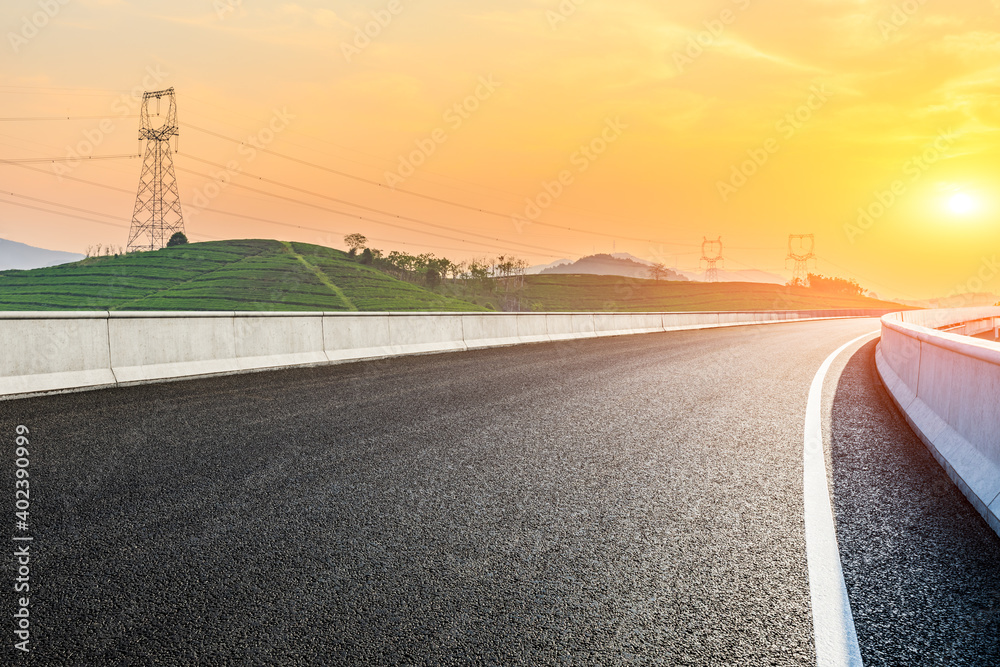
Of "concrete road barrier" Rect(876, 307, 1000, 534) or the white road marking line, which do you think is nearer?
the white road marking line

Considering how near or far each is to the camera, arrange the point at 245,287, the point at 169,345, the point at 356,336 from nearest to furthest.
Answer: the point at 169,345, the point at 356,336, the point at 245,287

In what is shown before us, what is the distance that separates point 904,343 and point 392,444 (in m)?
8.49

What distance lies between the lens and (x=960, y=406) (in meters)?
6.33

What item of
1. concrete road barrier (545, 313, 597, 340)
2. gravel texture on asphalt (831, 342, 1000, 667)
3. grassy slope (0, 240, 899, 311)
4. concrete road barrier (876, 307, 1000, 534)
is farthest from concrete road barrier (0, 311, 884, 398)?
grassy slope (0, 240, 899, 311)

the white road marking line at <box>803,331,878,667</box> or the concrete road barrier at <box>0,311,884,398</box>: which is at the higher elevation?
the concrete road barrier at <box>0,311,884,398</box>

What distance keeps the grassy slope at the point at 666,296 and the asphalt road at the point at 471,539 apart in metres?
144

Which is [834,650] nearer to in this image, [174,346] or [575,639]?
[575,639]

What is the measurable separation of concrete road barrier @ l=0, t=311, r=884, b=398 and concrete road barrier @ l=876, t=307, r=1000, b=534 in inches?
394

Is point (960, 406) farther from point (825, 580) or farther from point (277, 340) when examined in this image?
point (277, 340)

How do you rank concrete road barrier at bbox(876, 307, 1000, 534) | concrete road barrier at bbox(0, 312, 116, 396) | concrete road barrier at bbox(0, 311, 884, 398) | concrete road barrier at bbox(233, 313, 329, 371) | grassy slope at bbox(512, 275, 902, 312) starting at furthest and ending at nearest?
grassy slope at bbox(512, 275, 902, 312)
concrete road barrier at bbox(233, 313, 329, 371)
concrete road barrier at bbox(0, 311, 884, 398)
concrete road barrier at bbox(0, 312, 116, 396)
concrete road barrier at bbox(876, 307, 1000, 534)

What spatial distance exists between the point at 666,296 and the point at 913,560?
548 feet

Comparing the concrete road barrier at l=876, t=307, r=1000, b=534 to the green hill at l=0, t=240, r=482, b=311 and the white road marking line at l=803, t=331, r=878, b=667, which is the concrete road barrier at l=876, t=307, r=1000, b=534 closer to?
the white road marking line at l=803, t=331, r=878, b=667

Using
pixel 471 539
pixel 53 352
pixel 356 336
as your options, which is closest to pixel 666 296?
pixel 356 336

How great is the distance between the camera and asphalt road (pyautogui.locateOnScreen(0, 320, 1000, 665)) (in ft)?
9.55
